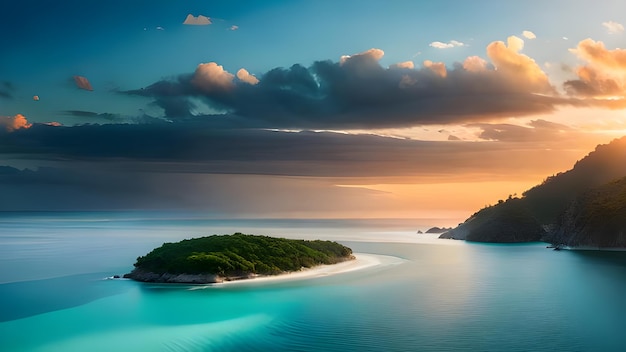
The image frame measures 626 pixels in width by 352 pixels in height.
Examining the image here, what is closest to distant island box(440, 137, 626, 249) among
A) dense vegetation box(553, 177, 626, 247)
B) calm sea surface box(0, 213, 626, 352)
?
dense vegetation box(553, 177, 626, 247)

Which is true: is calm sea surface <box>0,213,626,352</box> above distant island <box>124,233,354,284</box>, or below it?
→ below

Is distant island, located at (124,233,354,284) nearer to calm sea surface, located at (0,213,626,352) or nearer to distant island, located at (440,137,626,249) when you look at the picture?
calm sea surface, located at (0,213,626,352)

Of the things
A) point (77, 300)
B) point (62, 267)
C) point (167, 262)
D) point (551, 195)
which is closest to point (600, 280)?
point (167, 262)

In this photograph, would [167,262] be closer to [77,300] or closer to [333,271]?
[77,300]

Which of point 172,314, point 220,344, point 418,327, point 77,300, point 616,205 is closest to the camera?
point 220,344

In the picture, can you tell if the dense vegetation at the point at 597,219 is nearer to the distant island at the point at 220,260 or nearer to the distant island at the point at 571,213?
the distant island at the point at 571,213

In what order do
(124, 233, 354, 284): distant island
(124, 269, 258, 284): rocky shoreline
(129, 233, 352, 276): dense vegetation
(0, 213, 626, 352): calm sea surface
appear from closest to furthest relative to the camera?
(0, 213, 626, 352): calm sea surface → (124, 269, 258, 284): rocky shoreline → (124, 233, 354, 284): distant island → (129, 233, 352, 276): dense vegetation

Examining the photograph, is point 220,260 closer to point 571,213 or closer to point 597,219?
point 597,219
